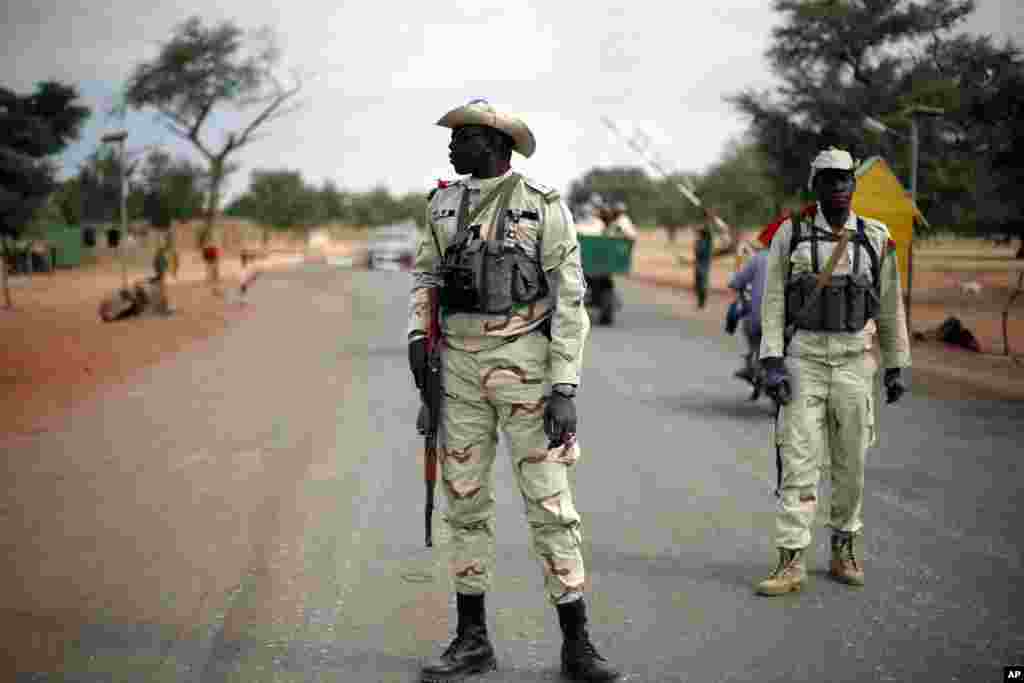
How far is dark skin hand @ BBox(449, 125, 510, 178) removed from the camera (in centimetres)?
392

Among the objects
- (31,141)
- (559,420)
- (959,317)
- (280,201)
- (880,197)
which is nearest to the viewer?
(559,420)

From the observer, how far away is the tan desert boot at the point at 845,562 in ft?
16.4

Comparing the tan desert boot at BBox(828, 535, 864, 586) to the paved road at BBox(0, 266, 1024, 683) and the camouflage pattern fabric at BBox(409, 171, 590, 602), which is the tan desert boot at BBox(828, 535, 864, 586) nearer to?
the paved road at BBox(0, 266, 1024, 683)

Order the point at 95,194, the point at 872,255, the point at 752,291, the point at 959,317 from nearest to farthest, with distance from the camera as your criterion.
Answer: the point at 872,255, the point at 752,291, the point at 959,317, the point at 95,194

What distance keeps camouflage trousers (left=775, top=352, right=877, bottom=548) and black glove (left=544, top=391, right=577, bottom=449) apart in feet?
4.93

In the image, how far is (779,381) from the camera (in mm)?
4953

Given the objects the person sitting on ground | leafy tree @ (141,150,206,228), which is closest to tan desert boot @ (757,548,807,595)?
the person sitting on ground

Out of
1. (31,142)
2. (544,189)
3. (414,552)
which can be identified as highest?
(31,142)

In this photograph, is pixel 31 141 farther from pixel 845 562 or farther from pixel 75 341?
pixel 845 562

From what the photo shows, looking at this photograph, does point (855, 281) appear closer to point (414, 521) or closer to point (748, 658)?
point (748, 658)

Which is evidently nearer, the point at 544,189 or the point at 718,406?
the point at 544,189

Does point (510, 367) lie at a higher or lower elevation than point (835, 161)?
lower

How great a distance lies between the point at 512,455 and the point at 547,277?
64cm

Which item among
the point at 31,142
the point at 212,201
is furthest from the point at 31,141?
the point at 212,201
